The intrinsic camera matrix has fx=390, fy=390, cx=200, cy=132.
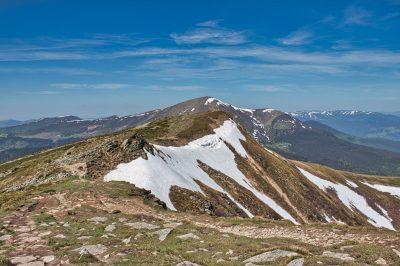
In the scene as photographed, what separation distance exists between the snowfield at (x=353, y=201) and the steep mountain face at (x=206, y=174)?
16.0 inches

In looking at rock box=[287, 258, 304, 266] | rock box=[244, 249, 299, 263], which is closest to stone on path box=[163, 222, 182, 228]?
rock box=[244, 249, 299, 263]

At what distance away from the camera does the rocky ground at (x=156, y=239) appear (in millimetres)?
18344

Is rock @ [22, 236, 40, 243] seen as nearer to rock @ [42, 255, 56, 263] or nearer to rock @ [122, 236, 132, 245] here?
rock @ [42, 255, 56, 263]

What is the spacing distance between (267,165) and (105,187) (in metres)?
61.3

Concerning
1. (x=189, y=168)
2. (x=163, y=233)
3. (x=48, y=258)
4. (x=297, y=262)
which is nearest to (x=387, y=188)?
(x=189, y=168)

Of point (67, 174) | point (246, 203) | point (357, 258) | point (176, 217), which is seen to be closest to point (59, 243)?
point (176, 217)

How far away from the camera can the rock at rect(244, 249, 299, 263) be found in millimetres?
17719

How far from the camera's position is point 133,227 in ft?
88.4

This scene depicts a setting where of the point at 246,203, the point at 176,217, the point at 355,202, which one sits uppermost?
the point at 176,217

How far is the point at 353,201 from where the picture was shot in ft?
417

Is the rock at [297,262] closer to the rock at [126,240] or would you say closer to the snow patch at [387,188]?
the rock at [126,240]

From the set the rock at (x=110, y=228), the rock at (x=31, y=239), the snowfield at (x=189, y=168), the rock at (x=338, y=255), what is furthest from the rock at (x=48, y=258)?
the snowfield at (x=189, y=168)

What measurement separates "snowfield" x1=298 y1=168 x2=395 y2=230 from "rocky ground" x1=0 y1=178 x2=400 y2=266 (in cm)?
9548

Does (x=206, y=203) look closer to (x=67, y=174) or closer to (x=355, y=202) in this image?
(x=67, y=174)
